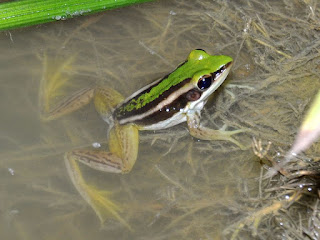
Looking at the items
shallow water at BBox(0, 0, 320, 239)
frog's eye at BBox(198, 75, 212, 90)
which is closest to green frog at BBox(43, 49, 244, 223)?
frog's eye at BBox(198, 75, 212, 90)

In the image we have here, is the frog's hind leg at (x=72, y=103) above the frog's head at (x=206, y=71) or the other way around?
the other way around

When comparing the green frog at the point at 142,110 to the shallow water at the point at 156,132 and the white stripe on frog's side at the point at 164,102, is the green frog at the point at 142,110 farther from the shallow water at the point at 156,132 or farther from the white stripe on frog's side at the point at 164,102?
the shallow water at the point at 156,132

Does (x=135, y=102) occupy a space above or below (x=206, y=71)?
below

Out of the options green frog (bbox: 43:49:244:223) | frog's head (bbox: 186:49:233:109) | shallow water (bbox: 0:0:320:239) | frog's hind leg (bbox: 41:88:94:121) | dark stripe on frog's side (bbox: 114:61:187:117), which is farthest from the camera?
frog's hind leg (bbox: 41:88:94:121)

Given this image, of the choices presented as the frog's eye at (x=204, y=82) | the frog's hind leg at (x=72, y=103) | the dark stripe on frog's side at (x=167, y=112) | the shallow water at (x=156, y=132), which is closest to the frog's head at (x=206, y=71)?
the frog's eye at (x=204, y=82)

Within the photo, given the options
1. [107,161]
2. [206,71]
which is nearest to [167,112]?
[206,71]

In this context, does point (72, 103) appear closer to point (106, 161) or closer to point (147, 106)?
point (106, 161)

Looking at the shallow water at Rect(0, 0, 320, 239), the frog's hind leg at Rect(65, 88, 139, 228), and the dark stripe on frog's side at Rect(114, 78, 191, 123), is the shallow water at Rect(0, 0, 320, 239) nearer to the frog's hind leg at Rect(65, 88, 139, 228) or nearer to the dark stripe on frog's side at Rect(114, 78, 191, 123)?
the frog's hind leg at Rect(65, 88, 139, 228)
